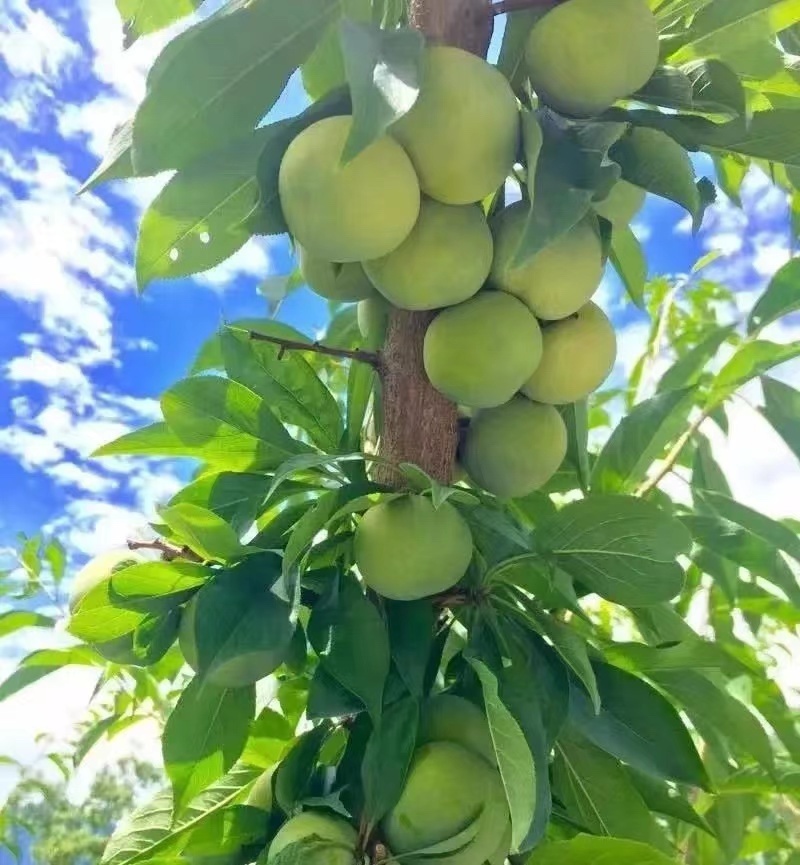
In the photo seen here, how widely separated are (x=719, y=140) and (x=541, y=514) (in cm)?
35

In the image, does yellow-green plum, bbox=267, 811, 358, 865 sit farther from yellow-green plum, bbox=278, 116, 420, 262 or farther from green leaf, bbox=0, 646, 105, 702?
green leaf, bbox=0, 646, 105, 702

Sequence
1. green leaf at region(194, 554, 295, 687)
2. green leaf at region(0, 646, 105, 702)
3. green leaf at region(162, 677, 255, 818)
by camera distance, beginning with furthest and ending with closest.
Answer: green leaf at region(0, 646, 105, 702)
green leaf at region(162, 677, 255, 818)
green leaf at region(194, 554, 295, 687)

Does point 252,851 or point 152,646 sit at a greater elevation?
point 152,646

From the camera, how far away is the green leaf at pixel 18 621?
1.15 m

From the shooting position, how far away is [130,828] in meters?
0.72

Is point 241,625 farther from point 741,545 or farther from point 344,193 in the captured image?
point 741,545

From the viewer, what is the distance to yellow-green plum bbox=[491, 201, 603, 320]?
24.3 inches

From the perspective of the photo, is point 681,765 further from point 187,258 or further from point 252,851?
point 187,258

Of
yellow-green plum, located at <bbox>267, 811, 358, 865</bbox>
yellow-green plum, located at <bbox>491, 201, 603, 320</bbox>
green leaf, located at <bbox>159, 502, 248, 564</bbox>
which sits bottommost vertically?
yellow-green plum, located at <bbox>267, 811, 358, 865</bbox>

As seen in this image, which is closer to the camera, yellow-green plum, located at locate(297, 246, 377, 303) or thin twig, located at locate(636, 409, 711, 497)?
yellow-green plum, located at locate(297, 246, 377, 303)

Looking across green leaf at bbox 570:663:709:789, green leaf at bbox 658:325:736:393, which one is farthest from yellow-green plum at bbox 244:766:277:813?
green leaf at bbox 658:325:736:393

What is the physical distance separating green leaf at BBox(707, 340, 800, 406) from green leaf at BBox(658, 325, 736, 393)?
0.07 ft

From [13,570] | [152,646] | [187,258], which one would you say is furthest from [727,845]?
[13,570]

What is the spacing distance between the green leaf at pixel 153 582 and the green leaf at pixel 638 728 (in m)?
0.29
